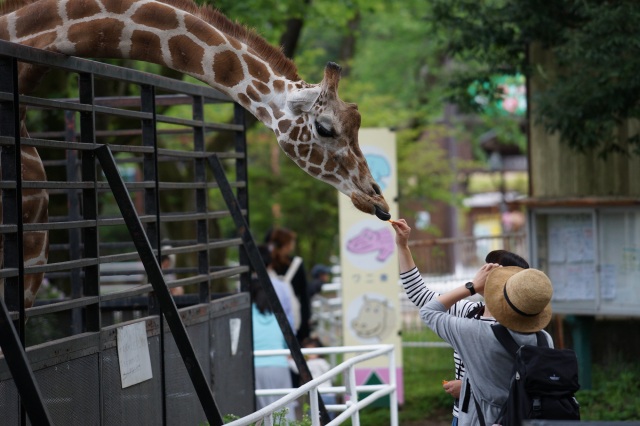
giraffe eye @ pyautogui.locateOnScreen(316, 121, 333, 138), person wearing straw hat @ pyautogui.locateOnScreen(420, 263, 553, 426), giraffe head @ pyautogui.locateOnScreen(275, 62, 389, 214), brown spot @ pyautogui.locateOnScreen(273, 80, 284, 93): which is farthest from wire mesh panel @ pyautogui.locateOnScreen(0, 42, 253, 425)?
person wearing straw hat @ pyautogui.locateOnScreen(420, 263, 553, 426)

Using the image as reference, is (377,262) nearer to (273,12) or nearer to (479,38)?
(479,38)

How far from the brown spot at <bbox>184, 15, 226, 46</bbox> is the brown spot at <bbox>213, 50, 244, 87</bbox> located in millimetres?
72

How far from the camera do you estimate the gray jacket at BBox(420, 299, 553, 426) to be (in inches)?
186

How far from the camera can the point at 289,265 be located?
11.1 m

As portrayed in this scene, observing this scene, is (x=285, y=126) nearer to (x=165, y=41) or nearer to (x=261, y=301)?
(x=165, y=41)

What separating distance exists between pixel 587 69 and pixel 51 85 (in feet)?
20.6

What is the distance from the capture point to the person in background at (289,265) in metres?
10.9

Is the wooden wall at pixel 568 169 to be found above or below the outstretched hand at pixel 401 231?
above

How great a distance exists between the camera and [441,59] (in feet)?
81.5

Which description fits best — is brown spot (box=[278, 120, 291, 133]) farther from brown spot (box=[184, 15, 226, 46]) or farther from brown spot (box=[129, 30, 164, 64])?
brown spot (box=[129, 30, 164, 64])

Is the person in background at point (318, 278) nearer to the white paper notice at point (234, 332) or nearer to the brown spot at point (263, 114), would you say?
the white paper notice at point (234, 332)

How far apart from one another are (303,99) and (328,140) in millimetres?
256

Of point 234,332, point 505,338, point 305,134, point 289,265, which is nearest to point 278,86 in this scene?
point 305,134

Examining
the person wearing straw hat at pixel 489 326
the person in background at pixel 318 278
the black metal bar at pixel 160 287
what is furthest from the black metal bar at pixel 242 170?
the person in background at pixel 318 278
